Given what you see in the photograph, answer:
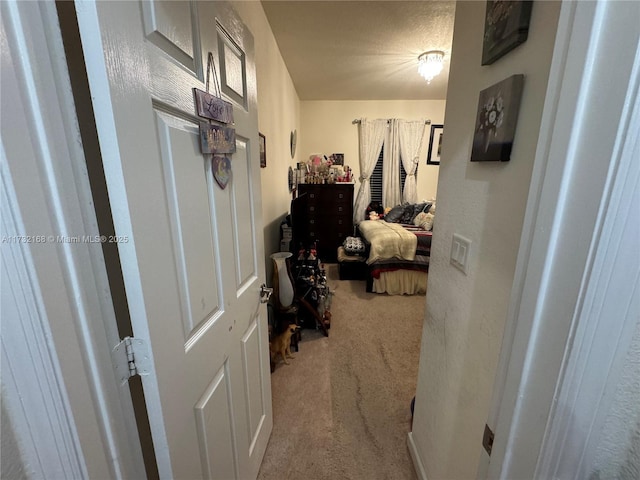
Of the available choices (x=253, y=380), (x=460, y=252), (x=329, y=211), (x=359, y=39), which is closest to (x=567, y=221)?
(x=460, y=252)

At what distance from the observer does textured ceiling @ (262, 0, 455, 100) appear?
2145 millimetres

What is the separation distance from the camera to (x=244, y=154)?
105 cm

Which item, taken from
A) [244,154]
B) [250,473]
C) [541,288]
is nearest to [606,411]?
[541,288]

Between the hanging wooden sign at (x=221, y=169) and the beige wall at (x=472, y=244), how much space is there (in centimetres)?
83

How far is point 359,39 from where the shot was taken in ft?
8.58

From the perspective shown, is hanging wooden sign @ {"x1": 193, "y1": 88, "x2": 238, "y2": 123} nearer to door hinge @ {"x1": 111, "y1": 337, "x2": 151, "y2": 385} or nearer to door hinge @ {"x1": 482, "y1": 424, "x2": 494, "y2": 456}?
door hinge @ {"x1": 111, "y1": 337, "x2": 151, "y2": 385}

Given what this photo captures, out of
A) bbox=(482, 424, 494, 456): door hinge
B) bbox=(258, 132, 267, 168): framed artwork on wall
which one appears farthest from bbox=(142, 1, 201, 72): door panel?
bbox=(258, 132, 267, 168): framed artwork on wall

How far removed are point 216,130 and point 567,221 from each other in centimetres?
84

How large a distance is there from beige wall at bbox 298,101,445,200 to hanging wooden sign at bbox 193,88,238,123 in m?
4.24

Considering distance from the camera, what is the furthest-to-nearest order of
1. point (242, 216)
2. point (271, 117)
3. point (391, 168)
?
1. point (391, 168)
2. point (271, 117)
3. point (242, 216)

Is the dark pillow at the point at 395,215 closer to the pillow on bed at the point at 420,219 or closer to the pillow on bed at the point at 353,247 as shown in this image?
the pillow on bed at the point at 420,219

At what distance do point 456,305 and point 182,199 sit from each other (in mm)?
1016

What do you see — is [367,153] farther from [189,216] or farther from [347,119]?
[189,216]

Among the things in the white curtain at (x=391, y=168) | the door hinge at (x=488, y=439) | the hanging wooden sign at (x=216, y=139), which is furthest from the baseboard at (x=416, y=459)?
the white curtain at (x=391, y=168)
